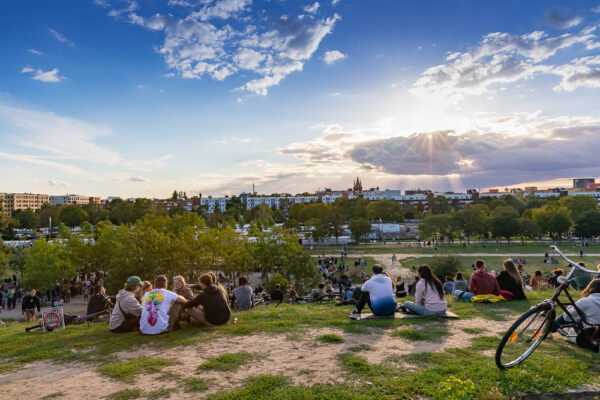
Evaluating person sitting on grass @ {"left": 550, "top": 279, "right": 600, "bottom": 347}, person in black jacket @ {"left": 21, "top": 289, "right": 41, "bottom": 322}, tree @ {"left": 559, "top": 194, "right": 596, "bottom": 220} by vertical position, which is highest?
tree @ {"left": 559, "top": 194, "right": 596, "bottom": 220}

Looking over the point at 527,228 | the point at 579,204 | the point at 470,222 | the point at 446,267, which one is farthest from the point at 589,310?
the point at 579,204

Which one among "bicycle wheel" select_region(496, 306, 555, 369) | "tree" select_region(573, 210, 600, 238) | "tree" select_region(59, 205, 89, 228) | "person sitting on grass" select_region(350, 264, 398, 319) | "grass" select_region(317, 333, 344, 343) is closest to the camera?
"bicycle wheel" select_region(496, 306, 555, 369)

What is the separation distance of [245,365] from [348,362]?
1655 mm

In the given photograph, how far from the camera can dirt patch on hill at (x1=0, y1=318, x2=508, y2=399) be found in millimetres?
5074

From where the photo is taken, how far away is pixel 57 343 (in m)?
7.25

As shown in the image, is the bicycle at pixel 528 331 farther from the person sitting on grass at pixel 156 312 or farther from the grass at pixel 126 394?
the person sitting on grass at pixel 156 312

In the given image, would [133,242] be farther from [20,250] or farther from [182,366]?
[182,366]

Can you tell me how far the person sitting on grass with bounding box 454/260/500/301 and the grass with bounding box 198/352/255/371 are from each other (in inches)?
291

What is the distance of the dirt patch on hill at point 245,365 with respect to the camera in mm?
5074

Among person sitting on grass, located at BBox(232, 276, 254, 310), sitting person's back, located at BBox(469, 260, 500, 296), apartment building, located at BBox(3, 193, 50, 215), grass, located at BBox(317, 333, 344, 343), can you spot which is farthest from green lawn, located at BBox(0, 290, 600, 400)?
apartment building, located at BBox(3, 193, 50, 215)

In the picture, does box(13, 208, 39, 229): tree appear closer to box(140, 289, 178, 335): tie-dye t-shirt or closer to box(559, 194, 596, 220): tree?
box(140, 289, 178, 335): tie-dye t-shirt

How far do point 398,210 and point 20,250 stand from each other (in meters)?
94.2

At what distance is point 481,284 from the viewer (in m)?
10.4

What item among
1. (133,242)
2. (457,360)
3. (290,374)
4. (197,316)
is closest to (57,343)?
(197,316)
